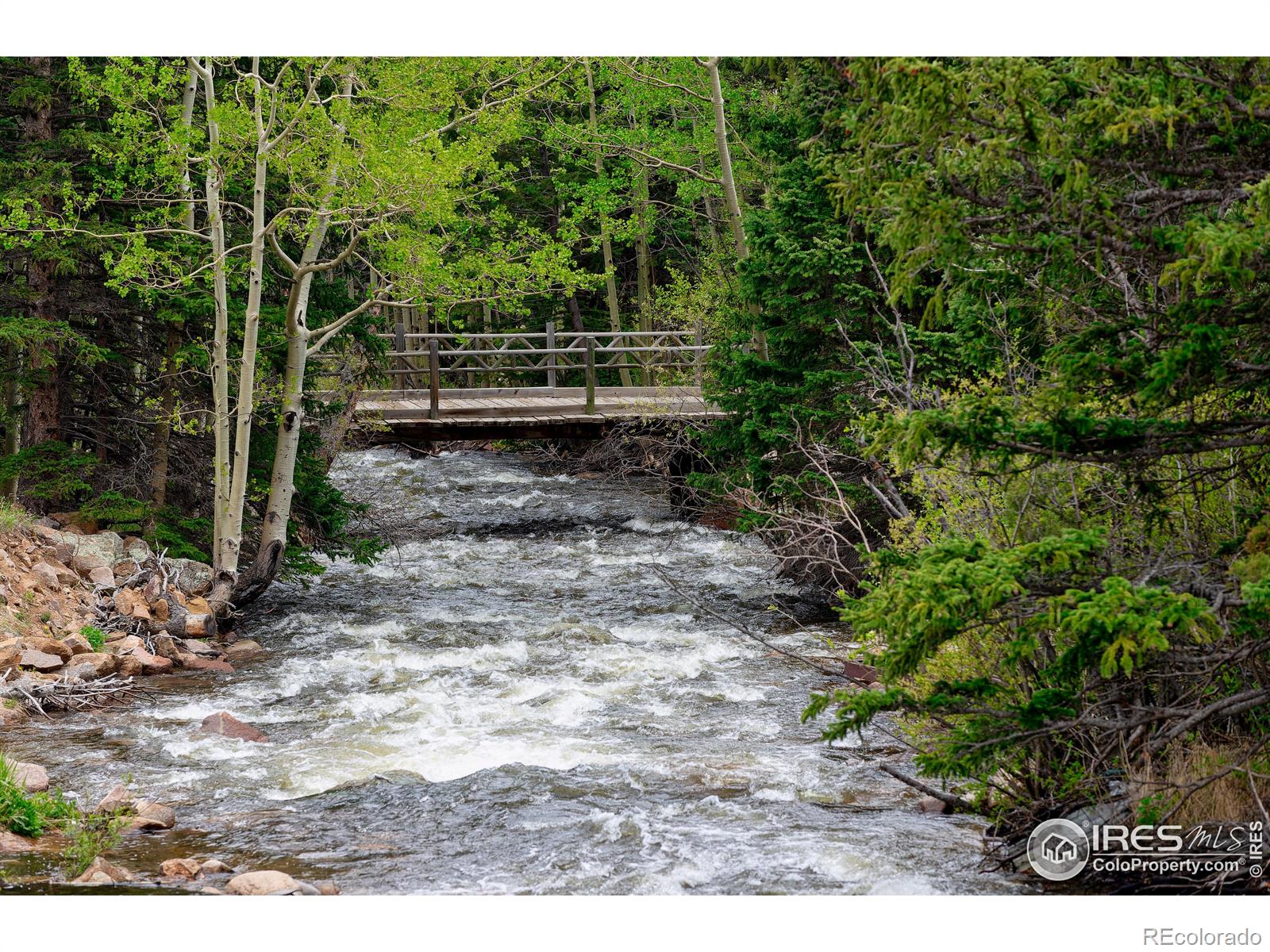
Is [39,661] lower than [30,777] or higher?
higher

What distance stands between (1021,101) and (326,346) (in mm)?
10373

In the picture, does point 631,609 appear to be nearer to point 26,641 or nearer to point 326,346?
point 326,346

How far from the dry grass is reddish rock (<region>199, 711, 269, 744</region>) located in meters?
5.65

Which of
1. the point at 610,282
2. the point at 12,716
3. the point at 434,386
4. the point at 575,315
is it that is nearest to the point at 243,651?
the point at 12,716

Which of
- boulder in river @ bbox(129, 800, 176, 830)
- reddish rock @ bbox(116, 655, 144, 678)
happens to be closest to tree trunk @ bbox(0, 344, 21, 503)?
reddish rock @ bbox(116, 655, 144, 678)

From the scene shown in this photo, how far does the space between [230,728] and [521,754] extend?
2107 millimetres

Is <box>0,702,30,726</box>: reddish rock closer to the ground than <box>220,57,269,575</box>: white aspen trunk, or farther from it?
closer to the ground

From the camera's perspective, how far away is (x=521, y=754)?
8.12 m

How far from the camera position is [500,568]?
48.2ft

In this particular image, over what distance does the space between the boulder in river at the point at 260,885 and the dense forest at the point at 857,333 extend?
2704 mm

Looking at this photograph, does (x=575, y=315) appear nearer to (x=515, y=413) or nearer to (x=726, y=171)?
(x=515, y=413)

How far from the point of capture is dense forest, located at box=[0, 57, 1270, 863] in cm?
445

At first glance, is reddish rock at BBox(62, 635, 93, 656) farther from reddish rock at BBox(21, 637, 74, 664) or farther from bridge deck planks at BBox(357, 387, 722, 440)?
bridge deck planks at BBox(357, 387, 722, 440)

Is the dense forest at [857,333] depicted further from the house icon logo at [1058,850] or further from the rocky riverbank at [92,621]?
the rocky riverbank at [92,621]
